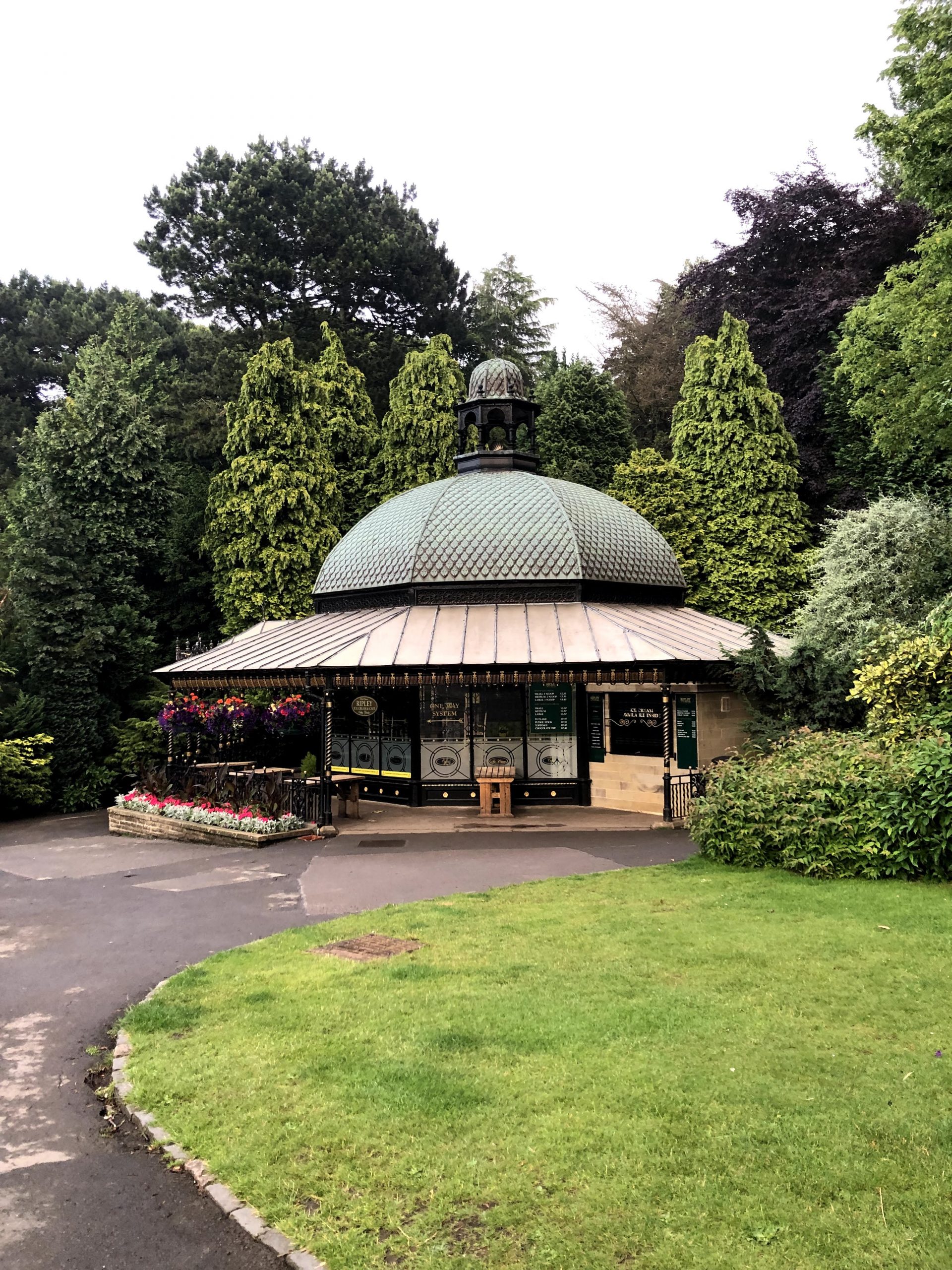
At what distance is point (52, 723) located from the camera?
70.6ft

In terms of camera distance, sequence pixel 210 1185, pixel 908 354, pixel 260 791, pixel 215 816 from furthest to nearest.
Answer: pixel 908 354, pixel 260 791, pixel 215 816, pixel 210 1185

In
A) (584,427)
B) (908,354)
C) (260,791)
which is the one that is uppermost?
(584,427)

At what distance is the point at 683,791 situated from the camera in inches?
650

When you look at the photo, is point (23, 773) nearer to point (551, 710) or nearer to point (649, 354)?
point (551, 710)

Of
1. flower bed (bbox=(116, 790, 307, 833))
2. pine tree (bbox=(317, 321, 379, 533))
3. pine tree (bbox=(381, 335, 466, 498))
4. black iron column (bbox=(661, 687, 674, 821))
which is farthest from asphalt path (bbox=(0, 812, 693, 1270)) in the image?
Answer: pine tree (bbox=(381, 335, 466, 498))

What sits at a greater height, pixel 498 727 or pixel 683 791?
pixel 498 727

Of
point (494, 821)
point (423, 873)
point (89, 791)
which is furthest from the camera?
point (89, 791)

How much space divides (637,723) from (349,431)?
60.0 ft

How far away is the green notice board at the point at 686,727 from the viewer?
1769 centimetres

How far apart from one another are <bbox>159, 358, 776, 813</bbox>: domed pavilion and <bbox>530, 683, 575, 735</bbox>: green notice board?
0.03m

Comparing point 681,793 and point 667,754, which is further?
point 667,754

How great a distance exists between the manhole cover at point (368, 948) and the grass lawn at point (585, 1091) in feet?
0.61

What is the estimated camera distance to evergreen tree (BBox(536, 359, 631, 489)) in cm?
3403

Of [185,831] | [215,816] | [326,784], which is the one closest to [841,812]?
[326,784]
